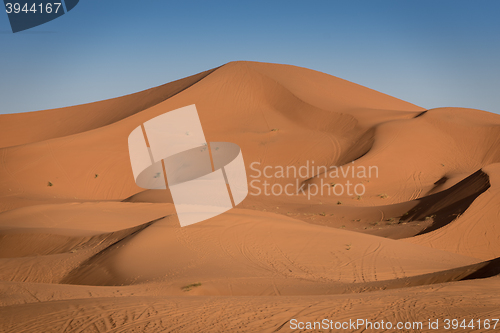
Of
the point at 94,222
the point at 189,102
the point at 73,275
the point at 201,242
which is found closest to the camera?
the point at 73,275

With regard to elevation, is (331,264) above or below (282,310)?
below

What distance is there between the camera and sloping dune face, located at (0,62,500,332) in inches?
230

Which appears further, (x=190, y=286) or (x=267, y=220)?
(x=267, y=220)

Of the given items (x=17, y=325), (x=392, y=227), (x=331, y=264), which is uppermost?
(x=17, y=325)

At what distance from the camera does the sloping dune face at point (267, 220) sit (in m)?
5.84

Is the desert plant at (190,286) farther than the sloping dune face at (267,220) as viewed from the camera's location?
Yes

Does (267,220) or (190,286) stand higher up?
(190,286)

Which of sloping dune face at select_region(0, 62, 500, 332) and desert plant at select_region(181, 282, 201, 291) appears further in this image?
desert plant at select_region(181, 282, 201, 291)

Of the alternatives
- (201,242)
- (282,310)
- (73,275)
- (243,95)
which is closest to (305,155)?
(243,95)

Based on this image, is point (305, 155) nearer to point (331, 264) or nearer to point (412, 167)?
point (412, 167)

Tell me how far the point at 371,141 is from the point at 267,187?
28.3 feet

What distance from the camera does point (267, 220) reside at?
1358 centimetres

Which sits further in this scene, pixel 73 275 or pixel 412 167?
pixel 412 167

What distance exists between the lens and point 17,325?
4699 mm
